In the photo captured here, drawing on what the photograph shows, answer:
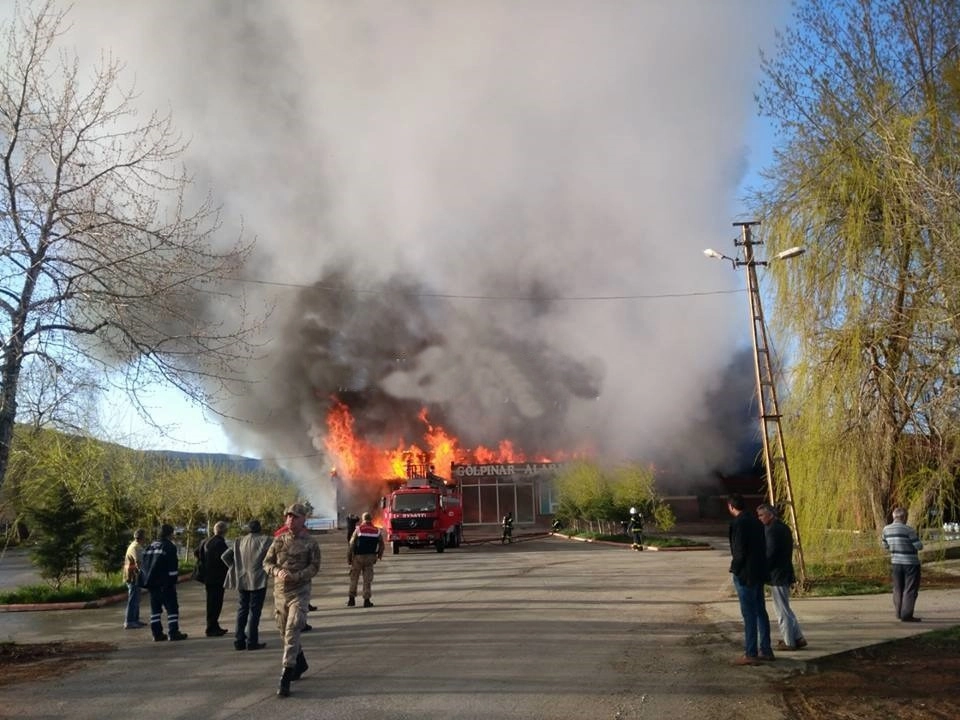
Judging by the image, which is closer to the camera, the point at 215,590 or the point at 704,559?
the point at 215,590

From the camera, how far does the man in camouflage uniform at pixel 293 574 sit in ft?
22.7

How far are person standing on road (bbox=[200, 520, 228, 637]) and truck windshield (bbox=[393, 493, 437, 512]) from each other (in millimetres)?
17049

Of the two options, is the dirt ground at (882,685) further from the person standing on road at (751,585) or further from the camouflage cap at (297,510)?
the camouflage cap at (297,510)

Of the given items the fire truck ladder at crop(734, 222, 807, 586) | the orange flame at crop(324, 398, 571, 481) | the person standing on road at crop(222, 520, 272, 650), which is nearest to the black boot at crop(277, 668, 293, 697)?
the person standing on road at crop(222, 520, 272, 650)

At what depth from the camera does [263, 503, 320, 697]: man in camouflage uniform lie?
6.91 metres

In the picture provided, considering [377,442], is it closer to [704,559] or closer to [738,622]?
[704,559]

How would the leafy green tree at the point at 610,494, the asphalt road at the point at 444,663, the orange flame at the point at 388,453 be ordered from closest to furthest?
1. the asphalt road at the point at 444,663
2. the leafy green tree at the point at 610,494
3. the orange flame at the point at 388,453

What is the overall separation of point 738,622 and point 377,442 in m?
40.5

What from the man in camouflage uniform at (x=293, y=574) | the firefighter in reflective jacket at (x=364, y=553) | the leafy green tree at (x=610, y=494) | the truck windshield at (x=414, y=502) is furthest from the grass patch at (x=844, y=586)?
the truck windshield at (x=414, y=502)

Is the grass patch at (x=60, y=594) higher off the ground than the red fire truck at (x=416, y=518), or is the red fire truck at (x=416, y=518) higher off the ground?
the red fire truck at (x=416, y=518)

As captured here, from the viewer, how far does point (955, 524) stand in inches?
532

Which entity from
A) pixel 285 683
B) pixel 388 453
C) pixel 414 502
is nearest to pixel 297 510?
pixel 285 683

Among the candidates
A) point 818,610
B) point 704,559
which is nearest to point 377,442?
point 704,559

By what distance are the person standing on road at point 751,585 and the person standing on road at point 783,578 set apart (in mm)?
338
